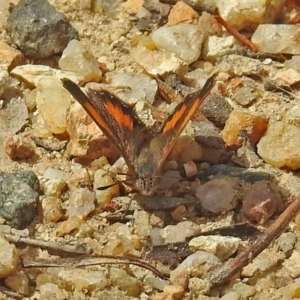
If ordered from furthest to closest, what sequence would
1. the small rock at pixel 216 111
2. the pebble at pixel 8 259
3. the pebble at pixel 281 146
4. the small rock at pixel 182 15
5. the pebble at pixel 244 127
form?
the small rock at pixel 182 15 < the small rock at pixel 216 111 < the pebble at pixel 244 127 < the pebble at pixel 281 146 < the pebble at pixel 8 259

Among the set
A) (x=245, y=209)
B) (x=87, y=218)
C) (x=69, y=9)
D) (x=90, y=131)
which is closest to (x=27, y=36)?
(x=69, y=9)

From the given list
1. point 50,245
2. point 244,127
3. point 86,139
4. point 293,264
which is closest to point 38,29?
point 86,139

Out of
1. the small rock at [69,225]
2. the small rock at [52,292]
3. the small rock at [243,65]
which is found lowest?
the small rock at [52,292]

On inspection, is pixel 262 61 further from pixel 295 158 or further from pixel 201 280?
pixel 201 280

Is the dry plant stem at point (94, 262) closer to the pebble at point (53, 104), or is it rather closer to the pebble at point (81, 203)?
the pebble at point (81, 203)

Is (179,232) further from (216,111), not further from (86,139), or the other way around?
(216,111)

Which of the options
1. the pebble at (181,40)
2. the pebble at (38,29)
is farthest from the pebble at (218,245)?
the pebble at (38,29)

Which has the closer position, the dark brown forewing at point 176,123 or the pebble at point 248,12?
the dark brown forewing at point 176,123
